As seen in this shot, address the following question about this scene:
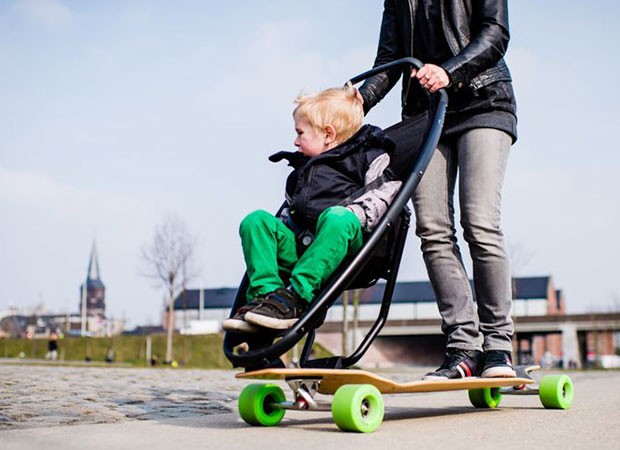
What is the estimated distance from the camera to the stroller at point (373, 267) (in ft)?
9.65

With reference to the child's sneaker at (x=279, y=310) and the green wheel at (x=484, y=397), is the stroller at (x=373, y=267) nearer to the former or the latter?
the child's sneaker at (x=279, y=310)

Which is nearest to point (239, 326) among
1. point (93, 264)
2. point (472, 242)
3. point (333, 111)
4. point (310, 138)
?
point (310, 138)

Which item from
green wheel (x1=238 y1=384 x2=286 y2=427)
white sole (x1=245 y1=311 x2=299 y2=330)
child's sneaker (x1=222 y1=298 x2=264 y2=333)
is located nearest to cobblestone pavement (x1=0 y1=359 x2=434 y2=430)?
green wheel (x1=238 y1=384 x2=286 y2=427)

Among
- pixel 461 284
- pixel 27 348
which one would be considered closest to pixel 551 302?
pixel 27 348

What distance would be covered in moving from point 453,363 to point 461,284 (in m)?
0.48

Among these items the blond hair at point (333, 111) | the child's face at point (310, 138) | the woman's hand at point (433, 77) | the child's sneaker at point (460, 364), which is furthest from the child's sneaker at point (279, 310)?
the woman's hand at point (433, 77)

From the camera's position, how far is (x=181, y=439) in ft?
9.14

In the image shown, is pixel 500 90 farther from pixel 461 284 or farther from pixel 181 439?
pixel 181 439

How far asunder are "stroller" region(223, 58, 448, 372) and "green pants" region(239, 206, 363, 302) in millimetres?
68

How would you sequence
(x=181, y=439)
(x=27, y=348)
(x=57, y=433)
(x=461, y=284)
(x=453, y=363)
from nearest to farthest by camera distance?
(x=181, y=439) → (x=57, y=433) → (x=453, y=363) → (x=461, y=284) → (x=27, y=348)

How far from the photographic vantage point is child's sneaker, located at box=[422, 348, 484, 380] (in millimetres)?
3736

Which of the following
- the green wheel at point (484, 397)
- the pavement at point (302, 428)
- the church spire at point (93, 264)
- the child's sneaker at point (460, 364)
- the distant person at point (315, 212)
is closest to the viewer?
the pavement at point (302, 428)

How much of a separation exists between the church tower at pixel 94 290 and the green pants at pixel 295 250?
133m

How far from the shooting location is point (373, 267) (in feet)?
11.6
